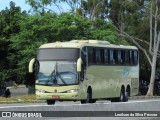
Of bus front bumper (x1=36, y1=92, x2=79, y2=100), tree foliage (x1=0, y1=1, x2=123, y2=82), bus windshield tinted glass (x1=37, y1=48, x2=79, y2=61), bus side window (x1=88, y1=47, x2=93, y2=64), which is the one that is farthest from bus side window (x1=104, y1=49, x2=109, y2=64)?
tree foliage (x1=0, y1=1, x2=123, y2=82)

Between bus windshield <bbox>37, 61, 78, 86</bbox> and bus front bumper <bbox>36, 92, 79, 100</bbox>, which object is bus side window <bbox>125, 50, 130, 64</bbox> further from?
bus front bumper <bbox>36, 92, 79, 100</bbox>

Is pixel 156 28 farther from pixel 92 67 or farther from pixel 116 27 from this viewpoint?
pixel 92 67

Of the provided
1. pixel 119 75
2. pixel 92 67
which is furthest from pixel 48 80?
pixel 119 75

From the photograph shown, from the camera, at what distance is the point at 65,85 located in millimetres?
29844

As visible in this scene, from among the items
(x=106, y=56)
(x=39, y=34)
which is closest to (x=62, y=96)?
(x=106, y=56)

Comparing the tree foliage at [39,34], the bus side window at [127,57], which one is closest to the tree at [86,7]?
the tree foliage at [39,34]

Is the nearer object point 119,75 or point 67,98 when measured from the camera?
point 67,98

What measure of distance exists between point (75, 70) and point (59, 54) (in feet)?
4.08

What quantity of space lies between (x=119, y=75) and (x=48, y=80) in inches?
268

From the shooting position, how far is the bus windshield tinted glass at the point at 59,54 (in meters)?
29.8

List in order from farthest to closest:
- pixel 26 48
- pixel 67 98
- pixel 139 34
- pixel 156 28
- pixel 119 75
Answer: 1. pixel 139 34
2. pixel 156 28
3. pixel 26 48
4. pixel 119 75
5. pixel 67 98

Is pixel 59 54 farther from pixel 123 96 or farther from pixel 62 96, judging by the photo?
pixel 123 96

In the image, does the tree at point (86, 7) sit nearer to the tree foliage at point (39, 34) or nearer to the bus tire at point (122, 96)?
the tree foliage at point (39, 34)

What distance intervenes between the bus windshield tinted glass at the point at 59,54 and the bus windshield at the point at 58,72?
223mm
